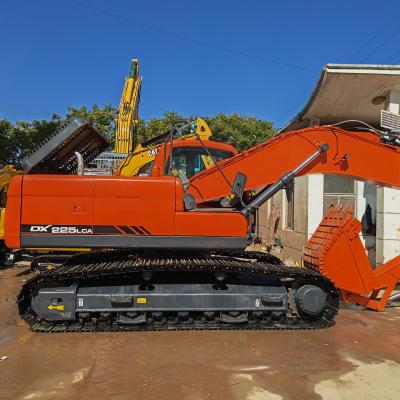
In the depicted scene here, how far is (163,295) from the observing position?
550 centimetres

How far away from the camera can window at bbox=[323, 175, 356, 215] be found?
40.3ft

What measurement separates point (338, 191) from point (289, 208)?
2.53 meters

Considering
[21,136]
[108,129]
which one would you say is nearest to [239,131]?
[108,129]

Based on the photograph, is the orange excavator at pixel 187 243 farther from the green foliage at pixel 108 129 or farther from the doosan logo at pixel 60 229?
the green foliage at pixel 108 129

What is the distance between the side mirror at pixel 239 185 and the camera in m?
5.71

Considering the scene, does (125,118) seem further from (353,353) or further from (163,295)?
(353,353)

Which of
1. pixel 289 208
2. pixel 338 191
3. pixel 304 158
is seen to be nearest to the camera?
pixel 304 158

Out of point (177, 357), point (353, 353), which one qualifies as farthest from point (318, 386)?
point (177, 357)

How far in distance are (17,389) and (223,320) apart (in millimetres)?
2517

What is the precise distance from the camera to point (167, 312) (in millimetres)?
5645

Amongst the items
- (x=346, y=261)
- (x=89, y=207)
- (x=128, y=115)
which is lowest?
(x=346, y=261)

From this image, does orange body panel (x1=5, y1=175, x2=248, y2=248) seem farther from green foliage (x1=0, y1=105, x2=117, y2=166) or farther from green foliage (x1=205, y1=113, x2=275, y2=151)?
green foliage (x1=205, y1=113, x2=275, y2=151)

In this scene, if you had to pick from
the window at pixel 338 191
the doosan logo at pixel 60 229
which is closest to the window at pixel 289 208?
the window at pixel 338 191

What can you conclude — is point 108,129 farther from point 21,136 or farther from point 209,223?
point 209,223
